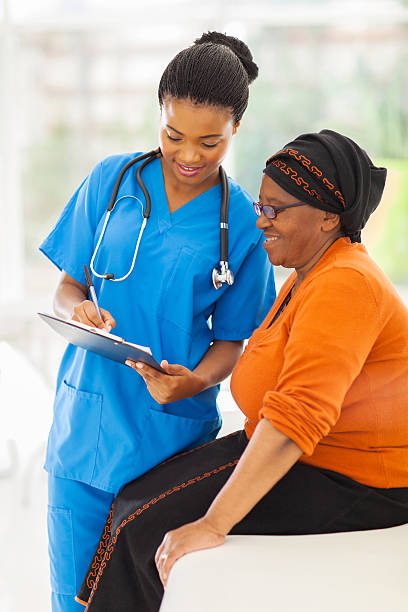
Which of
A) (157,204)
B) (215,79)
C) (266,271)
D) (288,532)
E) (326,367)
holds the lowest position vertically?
(288,532)

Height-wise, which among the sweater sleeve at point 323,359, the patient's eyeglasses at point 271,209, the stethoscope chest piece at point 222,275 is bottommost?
the sweater sleeve at point 323,359

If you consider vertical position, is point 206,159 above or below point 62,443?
above

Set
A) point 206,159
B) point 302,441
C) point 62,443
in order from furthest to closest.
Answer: point 62,443, point 206,159, point 302,441

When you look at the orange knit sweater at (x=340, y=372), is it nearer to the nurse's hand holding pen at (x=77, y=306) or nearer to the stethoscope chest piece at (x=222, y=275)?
the stethoscope chest piece at (x=222, y=275)

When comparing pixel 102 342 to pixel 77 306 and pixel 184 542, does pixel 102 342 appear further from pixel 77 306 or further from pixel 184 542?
pixel 184 542

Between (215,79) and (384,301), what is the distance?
22.5 inches

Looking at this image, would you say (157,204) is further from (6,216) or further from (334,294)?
(6,216)

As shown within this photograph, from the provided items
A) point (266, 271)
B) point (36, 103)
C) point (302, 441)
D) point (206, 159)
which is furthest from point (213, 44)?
point (36, 103)

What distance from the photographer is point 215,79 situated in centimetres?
141

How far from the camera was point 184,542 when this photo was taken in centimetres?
120

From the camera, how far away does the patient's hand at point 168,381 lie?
1397 millimetres

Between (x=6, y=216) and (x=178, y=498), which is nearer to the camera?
(x=178, y=498)

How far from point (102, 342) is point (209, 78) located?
0.58m

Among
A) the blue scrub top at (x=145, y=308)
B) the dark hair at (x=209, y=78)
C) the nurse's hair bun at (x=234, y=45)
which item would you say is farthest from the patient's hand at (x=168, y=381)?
the nurse's hair bun at (x=234, y=45)
